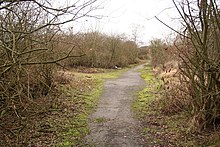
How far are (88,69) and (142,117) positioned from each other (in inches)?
625

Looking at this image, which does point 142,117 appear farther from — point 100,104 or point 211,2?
point 211,2

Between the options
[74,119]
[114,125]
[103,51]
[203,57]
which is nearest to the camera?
[203,57]

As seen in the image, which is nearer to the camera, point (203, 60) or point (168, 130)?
point (203, 60)

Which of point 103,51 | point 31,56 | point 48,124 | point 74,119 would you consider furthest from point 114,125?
point 103,51

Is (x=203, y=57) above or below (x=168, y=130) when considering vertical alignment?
above

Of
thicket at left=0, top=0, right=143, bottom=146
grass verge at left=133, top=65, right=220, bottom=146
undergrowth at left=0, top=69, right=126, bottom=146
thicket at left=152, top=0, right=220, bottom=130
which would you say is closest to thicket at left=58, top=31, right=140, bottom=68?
thicket at left=0, top=0, right=143, bottom=146

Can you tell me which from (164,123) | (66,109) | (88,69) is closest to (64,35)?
(66,109)

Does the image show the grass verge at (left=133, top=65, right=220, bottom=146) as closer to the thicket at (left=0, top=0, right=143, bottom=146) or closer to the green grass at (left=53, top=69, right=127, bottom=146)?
the green grass at (left=53, top=69, right=127, bottom=146)

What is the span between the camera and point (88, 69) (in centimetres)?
2400

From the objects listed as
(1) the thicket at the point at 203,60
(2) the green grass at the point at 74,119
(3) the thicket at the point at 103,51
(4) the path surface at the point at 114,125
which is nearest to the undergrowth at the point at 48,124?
(2) the green grass at the point at 74,119

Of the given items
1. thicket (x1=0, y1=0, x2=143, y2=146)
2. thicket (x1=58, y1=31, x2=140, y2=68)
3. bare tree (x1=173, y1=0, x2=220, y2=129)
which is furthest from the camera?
thicket (x1=58, y1=31, x2=140, y2=68)

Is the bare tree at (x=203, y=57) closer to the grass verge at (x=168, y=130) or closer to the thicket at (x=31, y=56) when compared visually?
the grass verge at (x=168, y=130)

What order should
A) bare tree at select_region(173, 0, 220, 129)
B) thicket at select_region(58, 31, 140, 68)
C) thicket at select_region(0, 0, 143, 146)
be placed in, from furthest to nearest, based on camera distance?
thicket at select_region(58, 31, 140, 68) → bare tree at select_region(173, 0, 220, 129) → thicket at select_region(0, 0, 143, 146)

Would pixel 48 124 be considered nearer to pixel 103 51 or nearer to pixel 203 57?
pixel 203 57
